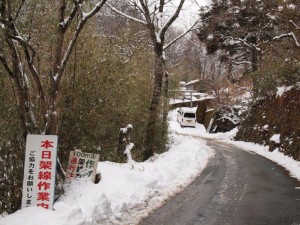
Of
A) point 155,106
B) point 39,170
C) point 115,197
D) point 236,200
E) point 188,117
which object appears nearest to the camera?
point 39,170

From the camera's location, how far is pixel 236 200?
7734 mm

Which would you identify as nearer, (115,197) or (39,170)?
(39,170)

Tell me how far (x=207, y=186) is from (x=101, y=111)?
323 cm

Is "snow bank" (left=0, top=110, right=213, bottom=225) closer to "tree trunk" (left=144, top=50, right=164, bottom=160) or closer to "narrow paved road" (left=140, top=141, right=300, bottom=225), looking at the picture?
"narrow paved road" (left=140, top=141, right=300, bottom=225)

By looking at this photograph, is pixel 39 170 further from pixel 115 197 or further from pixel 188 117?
pixel 188 117

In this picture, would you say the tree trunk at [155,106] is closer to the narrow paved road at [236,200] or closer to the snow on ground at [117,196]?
the snow on ground at [117,196]

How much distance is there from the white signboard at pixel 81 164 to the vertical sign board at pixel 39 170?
1.26 m

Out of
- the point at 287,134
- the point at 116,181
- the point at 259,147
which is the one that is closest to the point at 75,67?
the point at 116,181

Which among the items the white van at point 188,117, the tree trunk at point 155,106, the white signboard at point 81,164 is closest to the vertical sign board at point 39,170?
the white signboard at point 81,164

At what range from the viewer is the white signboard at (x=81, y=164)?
6844 millimetres

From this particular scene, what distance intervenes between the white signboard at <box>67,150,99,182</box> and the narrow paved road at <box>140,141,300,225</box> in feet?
4.79

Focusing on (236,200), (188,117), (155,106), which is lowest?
(236,200)

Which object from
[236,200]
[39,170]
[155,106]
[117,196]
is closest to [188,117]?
[155,106]

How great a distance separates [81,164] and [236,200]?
3319mm
